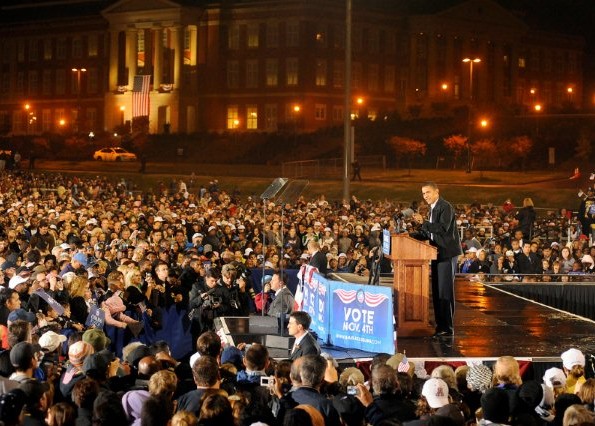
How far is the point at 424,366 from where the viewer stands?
12.7 m

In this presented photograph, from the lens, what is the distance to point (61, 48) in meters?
102

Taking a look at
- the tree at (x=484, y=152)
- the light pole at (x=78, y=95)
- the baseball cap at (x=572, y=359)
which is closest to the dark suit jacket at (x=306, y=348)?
the baseball cap at (x=572, y=359)

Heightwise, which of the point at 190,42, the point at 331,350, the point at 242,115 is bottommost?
the point at 331,350

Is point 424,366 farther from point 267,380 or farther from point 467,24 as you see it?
point 467,24

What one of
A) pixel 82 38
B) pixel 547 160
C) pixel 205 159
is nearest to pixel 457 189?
pixel 547 160

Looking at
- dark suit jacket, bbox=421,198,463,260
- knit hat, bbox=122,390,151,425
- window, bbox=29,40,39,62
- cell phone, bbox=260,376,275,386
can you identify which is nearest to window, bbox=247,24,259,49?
window, bbox=29,40,39,62

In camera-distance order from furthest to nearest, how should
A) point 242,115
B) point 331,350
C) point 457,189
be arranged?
point 242,115 < point 457,189 < point 331,350

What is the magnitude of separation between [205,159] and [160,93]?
648 inches

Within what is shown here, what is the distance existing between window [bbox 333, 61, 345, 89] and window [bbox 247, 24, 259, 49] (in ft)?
22.2

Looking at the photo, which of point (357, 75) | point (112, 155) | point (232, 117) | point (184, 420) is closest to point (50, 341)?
point (184, 420)

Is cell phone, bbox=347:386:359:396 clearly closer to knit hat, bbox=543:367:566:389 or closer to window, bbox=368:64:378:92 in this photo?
knit hat, bbox=543:367:566:389

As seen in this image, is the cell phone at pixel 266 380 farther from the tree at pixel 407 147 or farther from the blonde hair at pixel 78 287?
the tree at pixel 407 147

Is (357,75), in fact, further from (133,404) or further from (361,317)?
(133,404)

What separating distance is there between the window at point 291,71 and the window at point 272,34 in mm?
1786
